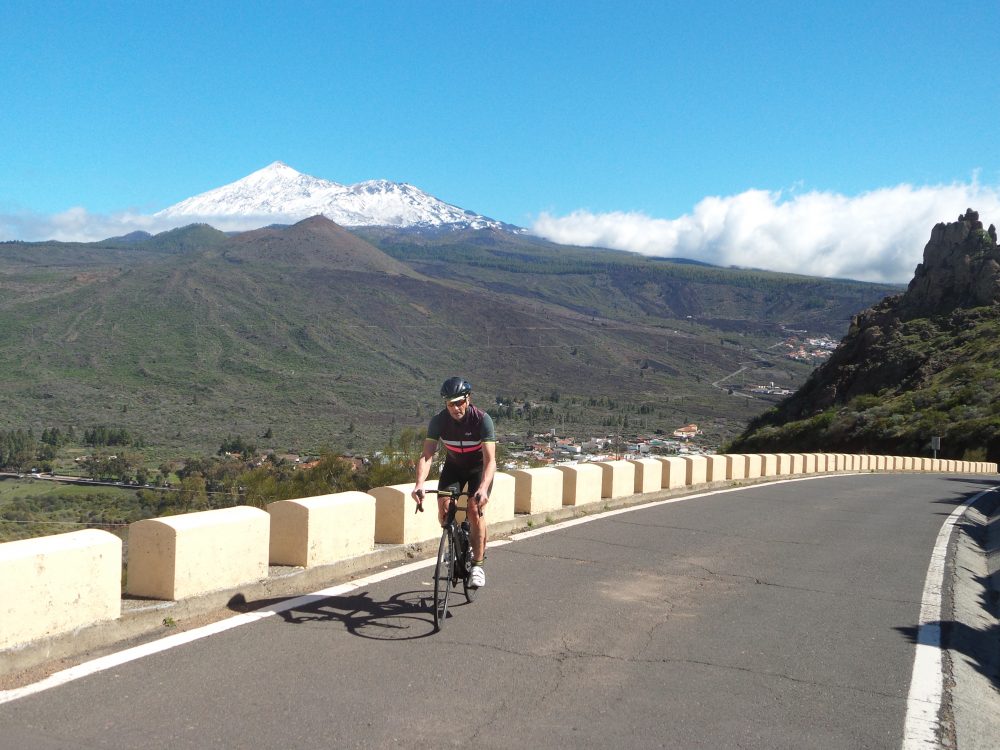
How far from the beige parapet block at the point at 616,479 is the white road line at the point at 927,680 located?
5.63 m

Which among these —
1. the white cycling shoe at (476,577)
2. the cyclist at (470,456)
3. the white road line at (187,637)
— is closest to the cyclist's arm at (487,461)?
the cyclist at (470,456)

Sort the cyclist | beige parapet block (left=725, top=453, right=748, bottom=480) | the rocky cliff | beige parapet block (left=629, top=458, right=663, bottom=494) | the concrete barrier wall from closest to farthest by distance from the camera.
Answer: the cyclist
beige parapet block (left=629, top=458, right=663, bottom=494)
beige parapet block (left=725, top=453, right=748, bottom=480)
the concrete barrier wall
the rocky cliff

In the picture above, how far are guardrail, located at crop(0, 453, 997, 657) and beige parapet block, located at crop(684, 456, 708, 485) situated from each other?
24.6 ft

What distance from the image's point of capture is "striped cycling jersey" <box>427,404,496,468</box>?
7.18m

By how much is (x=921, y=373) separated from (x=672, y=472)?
162ft

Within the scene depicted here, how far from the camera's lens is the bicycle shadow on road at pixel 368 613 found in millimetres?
6469

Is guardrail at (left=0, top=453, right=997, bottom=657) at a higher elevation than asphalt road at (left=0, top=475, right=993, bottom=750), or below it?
higher

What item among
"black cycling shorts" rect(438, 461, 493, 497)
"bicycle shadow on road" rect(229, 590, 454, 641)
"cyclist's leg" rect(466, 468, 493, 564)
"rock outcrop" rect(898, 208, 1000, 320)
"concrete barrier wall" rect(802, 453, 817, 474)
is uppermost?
"rock outcrop" rect(898, 208, 1000, 320)

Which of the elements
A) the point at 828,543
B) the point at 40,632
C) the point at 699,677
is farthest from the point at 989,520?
the point at 40,632

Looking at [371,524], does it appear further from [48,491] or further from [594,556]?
[48,491]

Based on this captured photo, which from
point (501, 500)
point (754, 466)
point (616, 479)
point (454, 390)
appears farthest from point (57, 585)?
point (754, 466)

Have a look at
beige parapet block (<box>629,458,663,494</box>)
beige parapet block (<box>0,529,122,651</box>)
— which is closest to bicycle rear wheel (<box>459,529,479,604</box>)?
beige parapet block (<box>0,529,122,651</box>)

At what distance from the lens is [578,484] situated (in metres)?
13.2

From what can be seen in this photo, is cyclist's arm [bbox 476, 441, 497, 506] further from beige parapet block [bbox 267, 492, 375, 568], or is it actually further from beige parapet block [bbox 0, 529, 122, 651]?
beige parapet block [bbox 0, 529, 122, 651]
